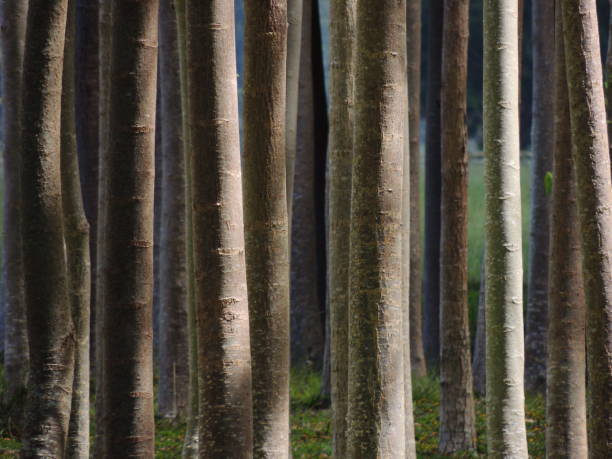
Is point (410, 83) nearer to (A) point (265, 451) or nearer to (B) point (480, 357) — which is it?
(B) point (480, 357)

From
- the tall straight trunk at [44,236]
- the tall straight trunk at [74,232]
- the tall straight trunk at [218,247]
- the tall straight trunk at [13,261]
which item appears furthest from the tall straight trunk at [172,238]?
the tall straight trunk at [218,247]

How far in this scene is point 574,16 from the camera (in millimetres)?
4359

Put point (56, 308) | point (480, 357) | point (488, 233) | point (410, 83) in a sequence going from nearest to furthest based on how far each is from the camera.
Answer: point (56, 308) → point (488, 233) → point (410, 83) → point (480, 357)

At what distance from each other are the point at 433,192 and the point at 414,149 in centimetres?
353

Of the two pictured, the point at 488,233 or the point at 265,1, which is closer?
the point at 265,1

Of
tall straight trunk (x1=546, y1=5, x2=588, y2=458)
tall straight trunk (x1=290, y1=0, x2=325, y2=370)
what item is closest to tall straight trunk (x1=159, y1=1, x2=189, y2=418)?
tall straight trunk (x1=290, y1=0, x2=325, y2=370)

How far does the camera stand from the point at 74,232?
16.7 ft

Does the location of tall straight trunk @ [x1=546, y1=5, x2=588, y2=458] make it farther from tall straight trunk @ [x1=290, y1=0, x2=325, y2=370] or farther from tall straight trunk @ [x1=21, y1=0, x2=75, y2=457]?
tall straight trunk @ [x1=290, y1=0, x2=325, y2=370]

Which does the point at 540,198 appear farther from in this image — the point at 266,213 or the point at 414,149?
the point at 266,213

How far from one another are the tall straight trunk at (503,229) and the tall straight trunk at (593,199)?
771mm

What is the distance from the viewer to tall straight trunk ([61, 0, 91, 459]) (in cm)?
502

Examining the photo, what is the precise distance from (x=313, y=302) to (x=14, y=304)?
15.3ft

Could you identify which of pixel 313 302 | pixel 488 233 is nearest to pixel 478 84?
pixel 313 302

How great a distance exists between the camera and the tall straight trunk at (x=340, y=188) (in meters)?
4.52
